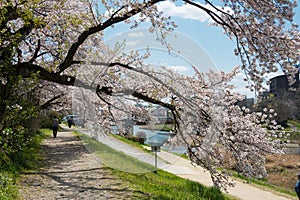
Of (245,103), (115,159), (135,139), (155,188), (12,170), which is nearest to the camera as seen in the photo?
(155,188)

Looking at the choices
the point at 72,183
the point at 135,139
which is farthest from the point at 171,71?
the point at 135,139

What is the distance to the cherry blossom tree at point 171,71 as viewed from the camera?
→ 14.3ft

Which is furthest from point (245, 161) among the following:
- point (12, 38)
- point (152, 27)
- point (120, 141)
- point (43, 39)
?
point (120, 141)

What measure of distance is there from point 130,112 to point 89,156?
7.21 ft

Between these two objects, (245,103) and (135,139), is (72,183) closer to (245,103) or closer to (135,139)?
(245,103)

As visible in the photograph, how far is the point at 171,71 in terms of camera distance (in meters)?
7.88

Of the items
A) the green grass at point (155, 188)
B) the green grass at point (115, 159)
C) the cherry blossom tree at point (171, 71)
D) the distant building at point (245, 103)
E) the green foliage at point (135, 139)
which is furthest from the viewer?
the green foliage at point (135, 139)

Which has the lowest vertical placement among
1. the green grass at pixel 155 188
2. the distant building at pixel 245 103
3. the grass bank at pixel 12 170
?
the green grass at pixel 155 188

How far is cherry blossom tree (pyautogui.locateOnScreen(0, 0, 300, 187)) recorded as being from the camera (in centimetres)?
437

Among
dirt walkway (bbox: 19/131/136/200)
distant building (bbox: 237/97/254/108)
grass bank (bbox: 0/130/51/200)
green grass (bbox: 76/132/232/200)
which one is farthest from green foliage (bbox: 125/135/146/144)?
distant building (bbox: 237/97/254/108)

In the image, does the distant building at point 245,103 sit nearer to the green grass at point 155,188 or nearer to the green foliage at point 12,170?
the green grass at point 155,188

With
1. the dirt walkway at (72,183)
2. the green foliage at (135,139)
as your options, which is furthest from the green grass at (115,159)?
the green foliage at (135,139)

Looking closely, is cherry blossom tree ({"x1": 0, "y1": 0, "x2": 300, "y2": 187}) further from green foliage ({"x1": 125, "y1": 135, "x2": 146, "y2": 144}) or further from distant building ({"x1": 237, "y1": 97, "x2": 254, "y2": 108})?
green foliage ({"x1": 125, "y1": 135, "x2": 146, "y2": 144})

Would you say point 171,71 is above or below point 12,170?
above
